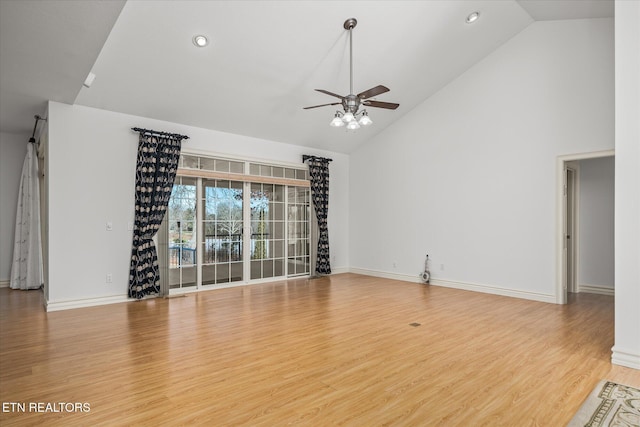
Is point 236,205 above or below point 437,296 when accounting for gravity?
above

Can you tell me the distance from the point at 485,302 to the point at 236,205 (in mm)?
4635

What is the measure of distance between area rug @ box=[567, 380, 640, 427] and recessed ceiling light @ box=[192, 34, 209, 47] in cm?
510

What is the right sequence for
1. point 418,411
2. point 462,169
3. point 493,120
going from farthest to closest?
1. point 462,169
2. point 493,120
3. point 418,411

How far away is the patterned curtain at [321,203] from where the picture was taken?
756 centimetres

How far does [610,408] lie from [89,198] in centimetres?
621

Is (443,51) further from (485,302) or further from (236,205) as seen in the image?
(236,205)

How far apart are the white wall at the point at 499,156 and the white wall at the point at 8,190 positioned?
7436 millimetres

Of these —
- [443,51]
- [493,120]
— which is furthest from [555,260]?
[443,51]

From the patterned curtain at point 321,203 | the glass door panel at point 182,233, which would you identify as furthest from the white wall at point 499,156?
the glass door panel at point 182,233

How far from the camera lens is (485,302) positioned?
5.18 metres

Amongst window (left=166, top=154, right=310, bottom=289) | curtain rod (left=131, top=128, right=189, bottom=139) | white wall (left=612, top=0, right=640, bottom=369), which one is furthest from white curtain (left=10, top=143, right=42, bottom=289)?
white wall (left=612, top=0, right=640, bottom=369)

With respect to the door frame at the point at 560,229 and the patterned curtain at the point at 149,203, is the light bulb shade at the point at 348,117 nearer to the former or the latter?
the patterned curtain at the point at 149,203

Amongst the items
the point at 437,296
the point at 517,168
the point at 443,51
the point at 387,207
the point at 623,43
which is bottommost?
the point at 437,296

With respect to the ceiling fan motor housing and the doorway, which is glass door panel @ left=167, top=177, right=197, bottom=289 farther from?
the doorway
